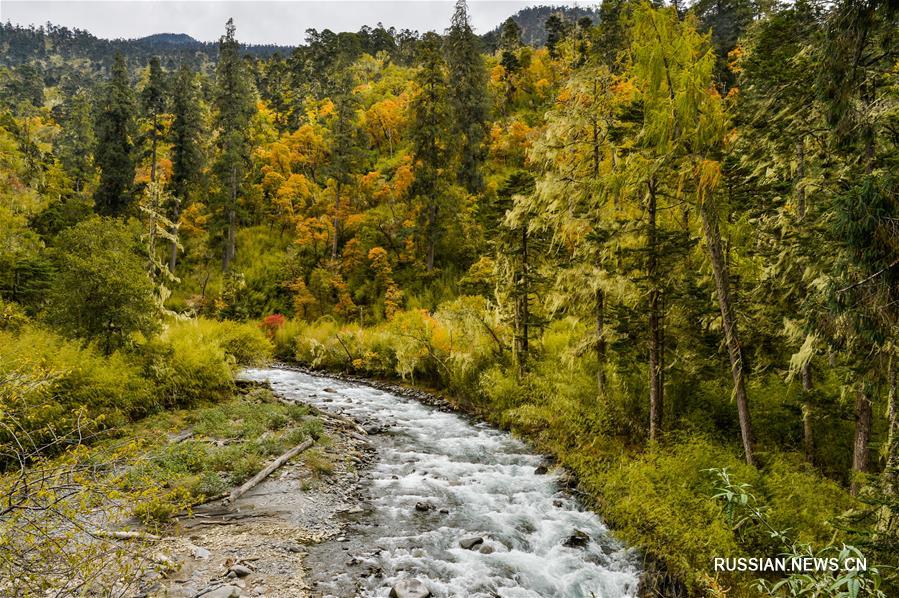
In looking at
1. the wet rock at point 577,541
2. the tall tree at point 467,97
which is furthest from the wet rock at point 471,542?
the tall tree at point 467,97

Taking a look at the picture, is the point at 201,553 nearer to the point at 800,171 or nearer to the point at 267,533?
the point at 267,533

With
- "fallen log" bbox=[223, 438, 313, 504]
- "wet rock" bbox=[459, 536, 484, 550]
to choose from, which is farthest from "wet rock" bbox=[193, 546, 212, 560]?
"wet rock" bbox=[459, 536, 484, 550]

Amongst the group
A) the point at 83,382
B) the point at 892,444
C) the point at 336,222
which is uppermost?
the point at 336,222

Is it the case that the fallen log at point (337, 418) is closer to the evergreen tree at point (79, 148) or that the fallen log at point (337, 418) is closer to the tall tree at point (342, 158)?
the tall tree at point (342, 158)

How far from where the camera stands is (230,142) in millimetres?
35250

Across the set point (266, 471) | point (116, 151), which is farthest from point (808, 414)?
point (116, 151)

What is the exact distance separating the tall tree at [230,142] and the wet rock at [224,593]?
3145cm

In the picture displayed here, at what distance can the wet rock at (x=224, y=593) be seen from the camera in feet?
18.9

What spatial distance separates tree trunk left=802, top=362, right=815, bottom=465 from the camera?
26.0ft

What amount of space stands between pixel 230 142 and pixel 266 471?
32.9 metres

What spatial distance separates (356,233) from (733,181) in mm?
26516

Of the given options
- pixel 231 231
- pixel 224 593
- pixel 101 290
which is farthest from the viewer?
pixel 231 231

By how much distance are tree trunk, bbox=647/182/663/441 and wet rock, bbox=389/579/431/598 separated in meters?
5.44

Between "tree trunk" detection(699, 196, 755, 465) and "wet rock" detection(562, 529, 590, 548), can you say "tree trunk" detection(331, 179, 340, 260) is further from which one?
"tree trunk" detection(699, 196, 755, 465)
